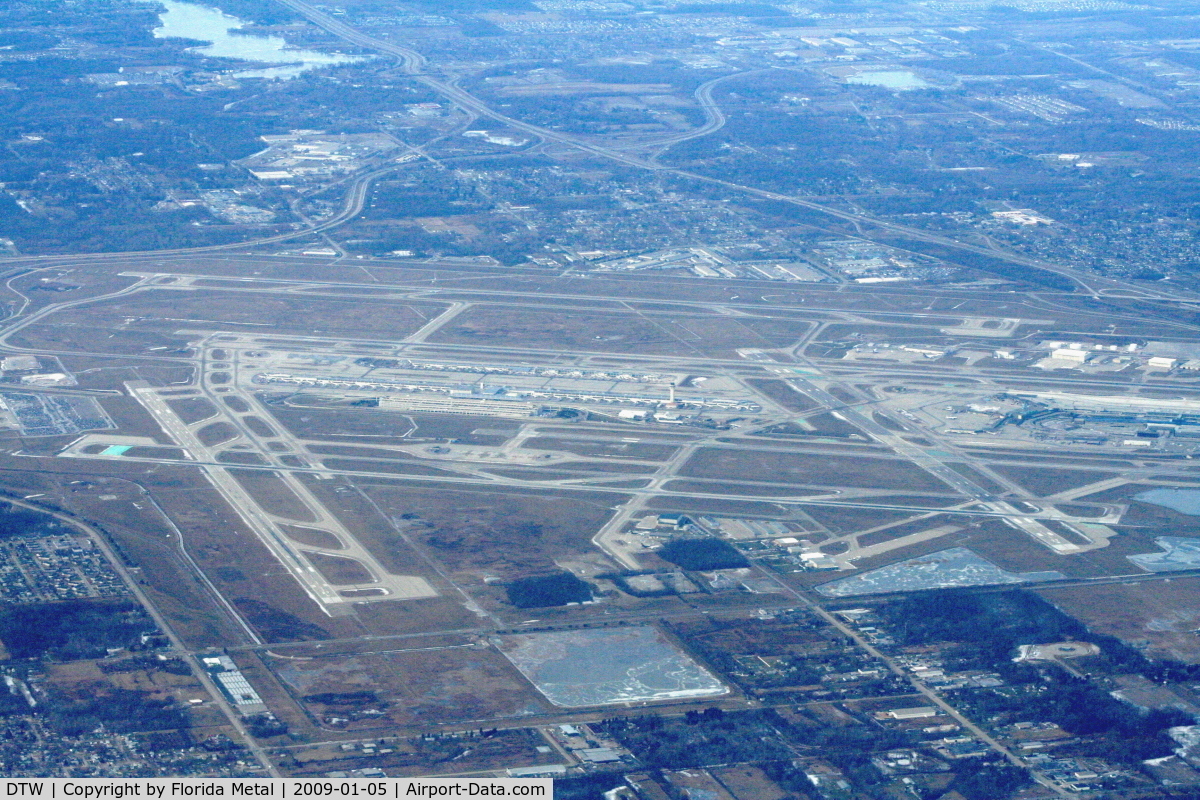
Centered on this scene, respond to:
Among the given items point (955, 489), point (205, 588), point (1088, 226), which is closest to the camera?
point (205, 588)

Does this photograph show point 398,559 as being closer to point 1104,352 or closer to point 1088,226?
point 1104,352

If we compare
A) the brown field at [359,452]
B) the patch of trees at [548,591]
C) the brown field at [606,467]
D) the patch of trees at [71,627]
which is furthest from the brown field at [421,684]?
the brown field at [359,452]

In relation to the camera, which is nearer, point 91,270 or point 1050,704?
point 1050,704

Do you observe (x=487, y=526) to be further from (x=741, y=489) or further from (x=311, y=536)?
(x=741, y=489)

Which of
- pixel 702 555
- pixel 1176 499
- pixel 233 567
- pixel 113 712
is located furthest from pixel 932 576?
pixel 113 712

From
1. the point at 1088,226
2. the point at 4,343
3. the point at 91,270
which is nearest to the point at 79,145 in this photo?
the point at 91,270

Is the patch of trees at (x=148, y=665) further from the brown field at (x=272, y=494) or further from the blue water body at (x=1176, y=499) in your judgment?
the blue water body at (x=1176, y=499)
